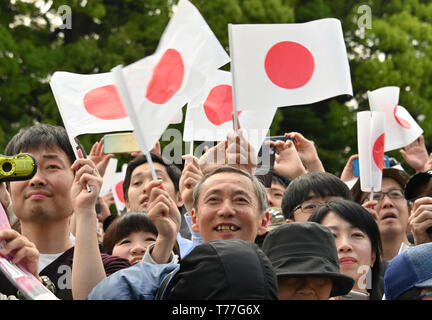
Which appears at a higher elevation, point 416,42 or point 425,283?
point 425,283

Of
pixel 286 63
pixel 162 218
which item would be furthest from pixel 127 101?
pixel 286 63

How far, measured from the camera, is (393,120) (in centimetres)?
600

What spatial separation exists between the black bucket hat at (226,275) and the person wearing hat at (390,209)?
7.79ft

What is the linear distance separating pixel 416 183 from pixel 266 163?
1141 mm

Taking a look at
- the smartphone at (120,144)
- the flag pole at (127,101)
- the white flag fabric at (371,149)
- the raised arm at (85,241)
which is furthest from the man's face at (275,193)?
the flag pole at (127,101)

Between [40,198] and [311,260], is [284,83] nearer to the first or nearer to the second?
[40,198]

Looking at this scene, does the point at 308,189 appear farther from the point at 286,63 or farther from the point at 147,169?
the point at 147,169

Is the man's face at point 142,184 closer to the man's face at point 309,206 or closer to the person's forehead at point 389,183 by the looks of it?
the man's face at point 309,206

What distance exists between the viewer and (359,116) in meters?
5.20

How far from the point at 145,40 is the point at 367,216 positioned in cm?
1210

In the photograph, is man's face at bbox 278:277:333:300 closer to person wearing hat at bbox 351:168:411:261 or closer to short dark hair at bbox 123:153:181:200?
person wearing hat at bbox 351:168:411:261

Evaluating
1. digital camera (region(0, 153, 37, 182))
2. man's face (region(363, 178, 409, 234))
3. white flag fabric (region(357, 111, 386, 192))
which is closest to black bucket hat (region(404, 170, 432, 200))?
white flag fabric (region(357, 111, 386, 192))
